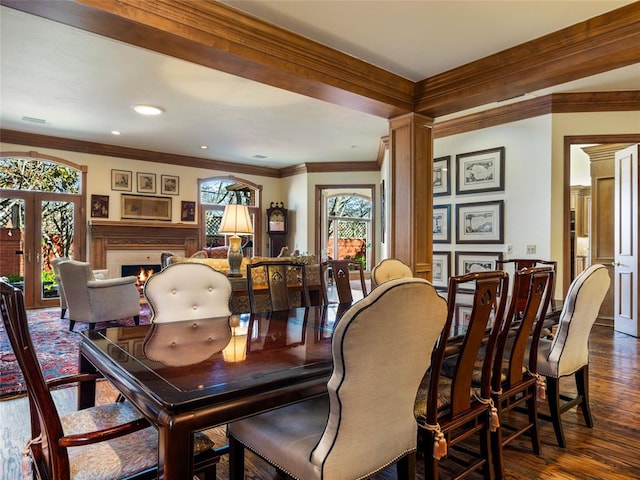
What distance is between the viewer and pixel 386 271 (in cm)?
313

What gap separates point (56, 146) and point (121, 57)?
12.7 ft

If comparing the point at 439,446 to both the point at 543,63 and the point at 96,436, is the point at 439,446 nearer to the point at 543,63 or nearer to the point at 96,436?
the point at 96,436

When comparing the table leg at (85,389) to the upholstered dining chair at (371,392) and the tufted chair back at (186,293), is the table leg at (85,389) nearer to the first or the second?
the tufted chair back at (186,293)

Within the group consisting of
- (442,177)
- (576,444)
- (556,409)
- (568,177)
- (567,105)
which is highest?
(567,105)

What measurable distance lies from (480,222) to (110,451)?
4966mm

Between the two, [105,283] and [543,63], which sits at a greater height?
[543,63]

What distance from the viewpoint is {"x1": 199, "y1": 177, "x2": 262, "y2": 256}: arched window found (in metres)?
8.30

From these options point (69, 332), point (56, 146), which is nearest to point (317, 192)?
point (56, 146)

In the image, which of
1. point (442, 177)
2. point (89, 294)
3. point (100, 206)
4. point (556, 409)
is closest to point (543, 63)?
point (556, 409)

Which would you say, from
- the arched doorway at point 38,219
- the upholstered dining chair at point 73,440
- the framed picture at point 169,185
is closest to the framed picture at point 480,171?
the upholstered dining chair at point 73,440

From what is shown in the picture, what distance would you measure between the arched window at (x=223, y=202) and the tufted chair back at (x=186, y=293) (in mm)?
5760

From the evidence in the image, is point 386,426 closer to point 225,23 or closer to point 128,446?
point 128,446

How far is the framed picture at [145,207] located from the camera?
7.29 meters

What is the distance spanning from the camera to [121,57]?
12.0ft
